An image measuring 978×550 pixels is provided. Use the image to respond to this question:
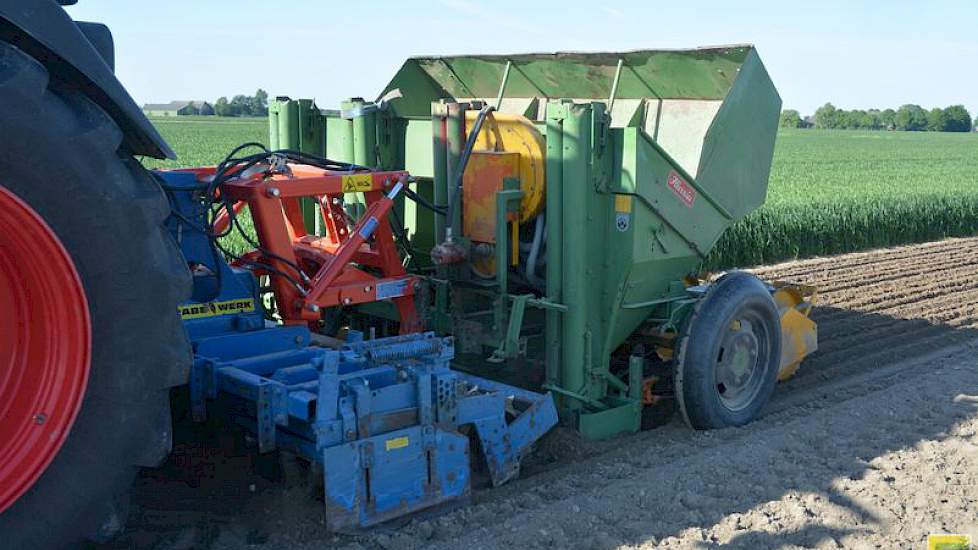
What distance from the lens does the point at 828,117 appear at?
89.7 m

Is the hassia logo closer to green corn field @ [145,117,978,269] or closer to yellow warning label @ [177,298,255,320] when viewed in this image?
yellow warning label @ [177,298,255,320]

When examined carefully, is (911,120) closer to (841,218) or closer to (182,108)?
(182,108)

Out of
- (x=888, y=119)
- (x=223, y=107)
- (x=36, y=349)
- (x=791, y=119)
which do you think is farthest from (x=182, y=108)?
(x=36, y=349)

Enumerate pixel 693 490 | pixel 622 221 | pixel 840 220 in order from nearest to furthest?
pixel 693 490 < pixel 622 221 < pixel 840 220

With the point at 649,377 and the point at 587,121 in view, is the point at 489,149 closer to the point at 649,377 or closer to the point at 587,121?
the point at 587,121

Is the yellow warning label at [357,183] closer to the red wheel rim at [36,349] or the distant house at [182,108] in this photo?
the red wheel rim at [36,349]

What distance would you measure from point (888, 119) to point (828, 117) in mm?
5090

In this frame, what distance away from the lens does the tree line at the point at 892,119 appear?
3314 inches

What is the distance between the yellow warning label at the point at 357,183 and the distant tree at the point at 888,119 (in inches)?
3500

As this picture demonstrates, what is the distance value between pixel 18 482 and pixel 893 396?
5261mm

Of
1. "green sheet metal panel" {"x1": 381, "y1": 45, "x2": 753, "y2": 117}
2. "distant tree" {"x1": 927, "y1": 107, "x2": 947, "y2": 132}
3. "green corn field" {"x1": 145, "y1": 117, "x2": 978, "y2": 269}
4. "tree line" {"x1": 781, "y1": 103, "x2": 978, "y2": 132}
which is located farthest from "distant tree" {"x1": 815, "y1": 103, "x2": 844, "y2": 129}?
"green sheet metal panel" {"x1": 381, "y1": 45, "x2": 753, "y2": 117}

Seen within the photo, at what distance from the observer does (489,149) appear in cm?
601

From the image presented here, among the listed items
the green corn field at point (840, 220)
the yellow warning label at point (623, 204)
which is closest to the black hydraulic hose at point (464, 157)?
the yellow warning label at point (623, 204)

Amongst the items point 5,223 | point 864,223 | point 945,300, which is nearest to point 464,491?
point 5,223
